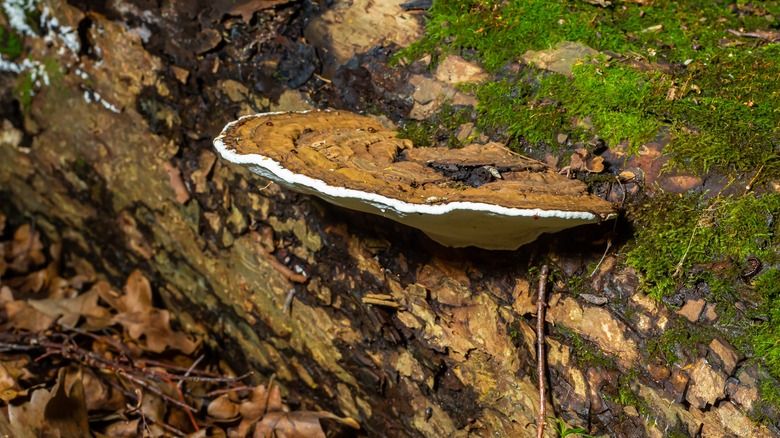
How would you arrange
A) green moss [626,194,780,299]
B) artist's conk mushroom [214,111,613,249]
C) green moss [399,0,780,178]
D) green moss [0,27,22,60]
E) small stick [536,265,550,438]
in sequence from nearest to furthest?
1. artist's conk mushroom [214,111,613,249]
2. green moss [626,194,780,299]
3. green moss [399,0,780,178]
4. small stick [536,265,550,438]
5. green moss [0,27,22,60]

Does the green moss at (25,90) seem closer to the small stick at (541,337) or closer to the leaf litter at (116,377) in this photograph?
the leaf litter at (116,377)

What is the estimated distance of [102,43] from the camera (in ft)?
12.8

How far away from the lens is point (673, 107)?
8.25ft

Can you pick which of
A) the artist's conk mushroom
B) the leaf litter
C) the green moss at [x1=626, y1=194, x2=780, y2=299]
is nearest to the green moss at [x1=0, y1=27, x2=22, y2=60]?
the leaf litter

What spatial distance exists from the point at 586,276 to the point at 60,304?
12.1ft

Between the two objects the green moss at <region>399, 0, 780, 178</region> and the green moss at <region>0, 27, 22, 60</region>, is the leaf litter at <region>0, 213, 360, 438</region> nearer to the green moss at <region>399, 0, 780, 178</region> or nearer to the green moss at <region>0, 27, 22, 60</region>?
the green moss at <region>0, 27, 22, 60</region>

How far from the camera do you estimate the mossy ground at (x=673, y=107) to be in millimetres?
2215

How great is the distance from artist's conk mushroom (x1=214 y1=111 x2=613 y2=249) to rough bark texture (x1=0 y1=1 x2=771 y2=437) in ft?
1.18

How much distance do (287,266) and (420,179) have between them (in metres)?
1.52

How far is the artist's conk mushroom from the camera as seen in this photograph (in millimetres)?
1977

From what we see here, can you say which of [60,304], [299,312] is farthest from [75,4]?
[299,312]

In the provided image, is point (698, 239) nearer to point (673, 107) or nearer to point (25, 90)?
point (673, 107)

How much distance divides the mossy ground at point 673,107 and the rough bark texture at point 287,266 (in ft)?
0.74

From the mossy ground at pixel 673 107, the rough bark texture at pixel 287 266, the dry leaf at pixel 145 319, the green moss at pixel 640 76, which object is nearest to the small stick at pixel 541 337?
the rough bark texture at pixel 287 266
